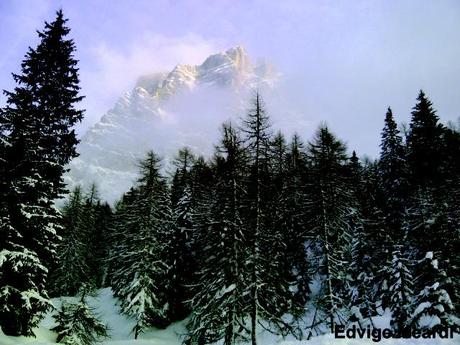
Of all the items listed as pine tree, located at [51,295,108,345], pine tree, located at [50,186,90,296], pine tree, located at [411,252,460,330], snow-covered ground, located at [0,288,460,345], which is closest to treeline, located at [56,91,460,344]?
pine tree, located at [411,252,460,330]

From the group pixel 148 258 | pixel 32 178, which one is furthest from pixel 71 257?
pixel 32 178

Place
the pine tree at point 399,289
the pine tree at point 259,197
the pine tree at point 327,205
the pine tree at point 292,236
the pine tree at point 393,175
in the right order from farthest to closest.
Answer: the pine tree at point 393,175
the pine tree at point 292,236
the pine tree at point 327,205
the pine tree at point 399,289
the pine tree at point 259,197

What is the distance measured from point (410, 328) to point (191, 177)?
25155 mm

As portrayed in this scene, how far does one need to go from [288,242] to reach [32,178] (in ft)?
75.9

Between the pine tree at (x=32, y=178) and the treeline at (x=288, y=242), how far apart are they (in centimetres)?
869

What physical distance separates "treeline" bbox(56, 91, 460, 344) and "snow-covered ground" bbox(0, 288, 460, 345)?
4.20ft

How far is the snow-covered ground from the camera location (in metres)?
15.0

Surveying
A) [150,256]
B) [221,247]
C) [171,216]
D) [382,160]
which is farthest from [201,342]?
[382,160]

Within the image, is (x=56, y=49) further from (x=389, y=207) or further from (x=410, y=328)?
(x=389, y=207)

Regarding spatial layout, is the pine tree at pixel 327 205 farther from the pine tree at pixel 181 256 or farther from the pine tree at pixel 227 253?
the pine tree at pixel 181 256

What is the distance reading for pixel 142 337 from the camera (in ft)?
116

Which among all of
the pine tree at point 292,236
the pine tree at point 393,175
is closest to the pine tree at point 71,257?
the pine tree at point 292,236

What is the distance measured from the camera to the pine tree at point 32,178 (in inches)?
722

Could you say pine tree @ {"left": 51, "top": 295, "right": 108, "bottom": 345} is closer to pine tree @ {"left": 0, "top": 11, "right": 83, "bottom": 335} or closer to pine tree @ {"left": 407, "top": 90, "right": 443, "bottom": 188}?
pine tree @ {"left": 0, "top": 11, "right": 83, "bottom": 335}
